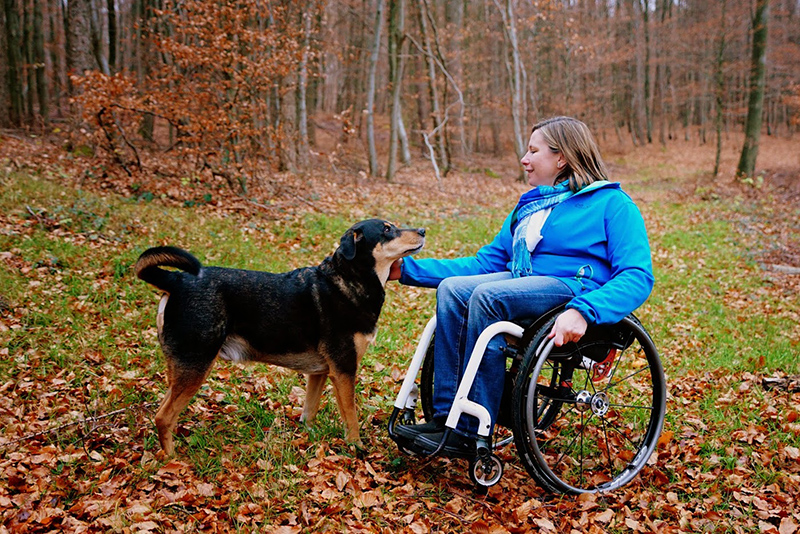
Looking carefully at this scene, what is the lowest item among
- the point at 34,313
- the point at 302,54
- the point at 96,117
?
the point at 34,313

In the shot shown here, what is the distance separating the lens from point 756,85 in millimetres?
17469

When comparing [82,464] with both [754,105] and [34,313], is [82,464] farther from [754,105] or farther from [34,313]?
[754,105]

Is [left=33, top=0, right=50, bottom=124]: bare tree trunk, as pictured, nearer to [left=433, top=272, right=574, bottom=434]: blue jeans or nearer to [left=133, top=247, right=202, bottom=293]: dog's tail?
[left=133, top=247, right=202, bottom=293]: dog's tail

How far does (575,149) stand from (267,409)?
2789 mm

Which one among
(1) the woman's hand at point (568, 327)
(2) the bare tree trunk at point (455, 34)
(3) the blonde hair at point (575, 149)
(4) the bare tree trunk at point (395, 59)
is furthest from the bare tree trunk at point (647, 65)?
(1) the woman's hand at point (568, 327)

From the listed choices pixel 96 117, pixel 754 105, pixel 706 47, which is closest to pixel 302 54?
pixel 96 117

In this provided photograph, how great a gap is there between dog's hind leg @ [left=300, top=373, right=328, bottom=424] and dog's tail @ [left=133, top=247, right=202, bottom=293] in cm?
110

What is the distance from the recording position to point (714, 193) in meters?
17.1

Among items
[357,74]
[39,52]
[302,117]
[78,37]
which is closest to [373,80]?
[302,117]

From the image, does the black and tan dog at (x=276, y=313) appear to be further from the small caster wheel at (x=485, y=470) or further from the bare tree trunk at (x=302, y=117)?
the bare tree trunk at (x=302, y=117)

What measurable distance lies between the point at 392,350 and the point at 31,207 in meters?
5.54

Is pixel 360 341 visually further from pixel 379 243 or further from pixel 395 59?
pixel 395 59

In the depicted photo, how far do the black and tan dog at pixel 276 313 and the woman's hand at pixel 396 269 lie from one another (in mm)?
44

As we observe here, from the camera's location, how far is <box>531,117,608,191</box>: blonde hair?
3291 millimetres
